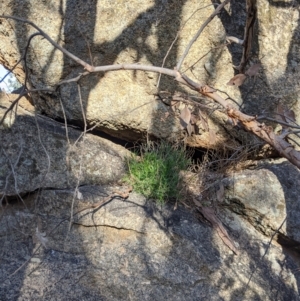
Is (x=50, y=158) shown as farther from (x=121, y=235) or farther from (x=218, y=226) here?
(x=218, y=226)

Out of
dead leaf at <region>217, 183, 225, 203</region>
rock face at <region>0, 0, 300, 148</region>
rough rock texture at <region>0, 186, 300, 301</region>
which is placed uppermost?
rock face at <region>0, 0, 300, 148</region>

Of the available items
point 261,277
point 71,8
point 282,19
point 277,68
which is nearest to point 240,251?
point 261,277

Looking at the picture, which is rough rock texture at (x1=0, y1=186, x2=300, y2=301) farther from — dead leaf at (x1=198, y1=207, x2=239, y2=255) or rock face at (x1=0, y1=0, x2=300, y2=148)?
rock face at (x1=0, y1=0, x2=300, y2=148)

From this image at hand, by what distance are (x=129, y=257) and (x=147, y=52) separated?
1.66 metres

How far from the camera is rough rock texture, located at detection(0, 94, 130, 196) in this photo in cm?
399

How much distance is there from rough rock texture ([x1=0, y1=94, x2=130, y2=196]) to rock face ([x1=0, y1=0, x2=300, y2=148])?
0.27 meters

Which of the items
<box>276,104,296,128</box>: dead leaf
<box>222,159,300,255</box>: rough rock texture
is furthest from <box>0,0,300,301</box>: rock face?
<box>276,104,296,128</box>: dead leaf

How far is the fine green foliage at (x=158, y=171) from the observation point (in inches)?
159

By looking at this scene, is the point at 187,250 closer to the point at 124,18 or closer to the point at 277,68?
the point at 277,68

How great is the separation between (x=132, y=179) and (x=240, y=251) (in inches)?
A: 38.0

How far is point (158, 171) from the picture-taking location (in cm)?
407

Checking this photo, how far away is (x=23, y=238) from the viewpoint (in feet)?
12.1

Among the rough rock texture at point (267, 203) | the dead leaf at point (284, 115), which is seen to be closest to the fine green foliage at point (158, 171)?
the rough rock texture at point (267, 203)

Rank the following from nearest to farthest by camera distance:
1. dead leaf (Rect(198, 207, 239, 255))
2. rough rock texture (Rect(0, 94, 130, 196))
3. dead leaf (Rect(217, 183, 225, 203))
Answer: dead leaf (Rect(198, 207, 239, 255)), rough rock texture (Rect(0, 94, 130, 196)), dead leaf (Rect(217, 183, 225, 203))
